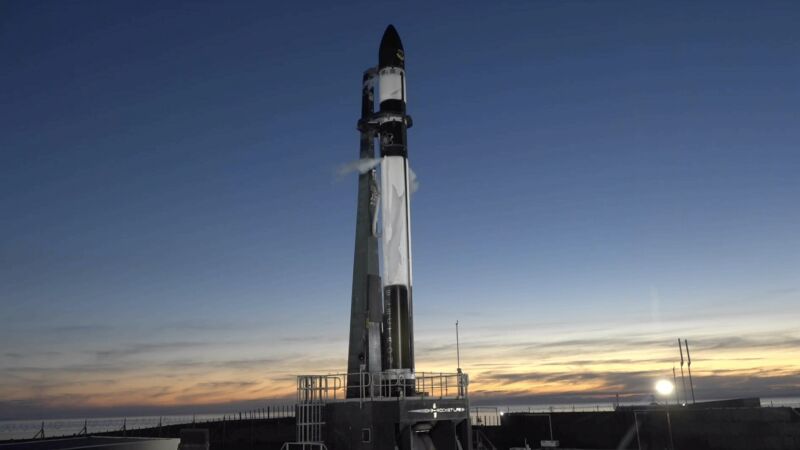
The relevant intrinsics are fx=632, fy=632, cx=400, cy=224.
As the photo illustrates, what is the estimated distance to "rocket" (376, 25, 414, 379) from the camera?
29062mm

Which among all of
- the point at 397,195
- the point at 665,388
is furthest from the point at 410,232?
the point at 665,388

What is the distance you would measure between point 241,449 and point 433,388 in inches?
1252

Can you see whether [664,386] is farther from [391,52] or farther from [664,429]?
[391,52]

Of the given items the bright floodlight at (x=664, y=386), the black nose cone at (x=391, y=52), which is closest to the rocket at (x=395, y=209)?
the black nose cone at (x=391, y=52)

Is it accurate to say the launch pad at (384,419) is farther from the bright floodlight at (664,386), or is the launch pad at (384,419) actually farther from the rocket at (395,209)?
the bright floodlight at (664,386)

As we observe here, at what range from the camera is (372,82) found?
143 ft

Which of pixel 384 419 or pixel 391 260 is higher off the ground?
pixel 391 260

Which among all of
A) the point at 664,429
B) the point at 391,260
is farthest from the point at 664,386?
the point at 391,260

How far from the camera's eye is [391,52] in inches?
1371

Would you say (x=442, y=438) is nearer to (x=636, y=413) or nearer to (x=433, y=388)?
(x=433, y=388)

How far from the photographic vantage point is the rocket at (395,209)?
2906 centimetres

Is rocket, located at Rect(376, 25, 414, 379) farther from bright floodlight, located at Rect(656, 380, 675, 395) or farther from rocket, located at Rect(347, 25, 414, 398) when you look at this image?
bright floodlight, located at Rect(656, 380, 675, 395)

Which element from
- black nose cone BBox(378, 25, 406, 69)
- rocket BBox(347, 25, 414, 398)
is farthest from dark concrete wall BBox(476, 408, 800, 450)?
black nose cone BBox(378, 25, 406, 69)

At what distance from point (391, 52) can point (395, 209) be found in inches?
369
